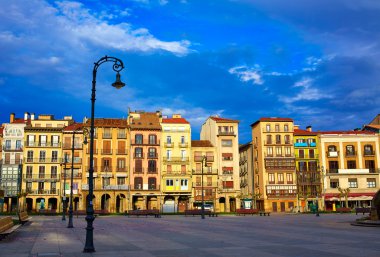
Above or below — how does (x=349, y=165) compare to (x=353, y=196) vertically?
above

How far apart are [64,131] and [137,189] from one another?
53.7ft

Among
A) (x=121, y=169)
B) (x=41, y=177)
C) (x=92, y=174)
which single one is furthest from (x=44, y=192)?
(x=92, y=174)

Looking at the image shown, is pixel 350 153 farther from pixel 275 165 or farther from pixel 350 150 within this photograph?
pixel 275 165

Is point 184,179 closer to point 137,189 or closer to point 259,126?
point 137,189

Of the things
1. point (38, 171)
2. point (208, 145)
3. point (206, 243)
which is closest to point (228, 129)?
point (208, 145)

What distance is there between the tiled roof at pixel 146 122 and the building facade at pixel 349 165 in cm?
3154

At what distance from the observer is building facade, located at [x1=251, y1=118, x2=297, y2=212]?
270 feet

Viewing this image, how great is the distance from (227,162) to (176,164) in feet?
31.2

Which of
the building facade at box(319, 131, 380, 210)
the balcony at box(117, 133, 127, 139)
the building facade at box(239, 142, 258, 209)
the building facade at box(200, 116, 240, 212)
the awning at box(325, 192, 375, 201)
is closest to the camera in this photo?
the balcony at box(117, 133, 127, 139)

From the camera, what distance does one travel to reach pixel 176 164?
81.3 m

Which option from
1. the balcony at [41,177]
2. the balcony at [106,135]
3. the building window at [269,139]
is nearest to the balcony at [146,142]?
the balcony at [106,135]

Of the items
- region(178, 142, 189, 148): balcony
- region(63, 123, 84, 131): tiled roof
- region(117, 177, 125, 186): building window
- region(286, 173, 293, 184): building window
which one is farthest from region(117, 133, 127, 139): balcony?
region(286, 173, 293, 184): building window

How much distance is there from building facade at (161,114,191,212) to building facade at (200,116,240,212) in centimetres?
558

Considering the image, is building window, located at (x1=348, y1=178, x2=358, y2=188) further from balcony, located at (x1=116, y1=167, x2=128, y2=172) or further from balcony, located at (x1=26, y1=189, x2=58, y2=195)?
balcony, located at (x1=26, y1=189, x2=58, y2=195)
